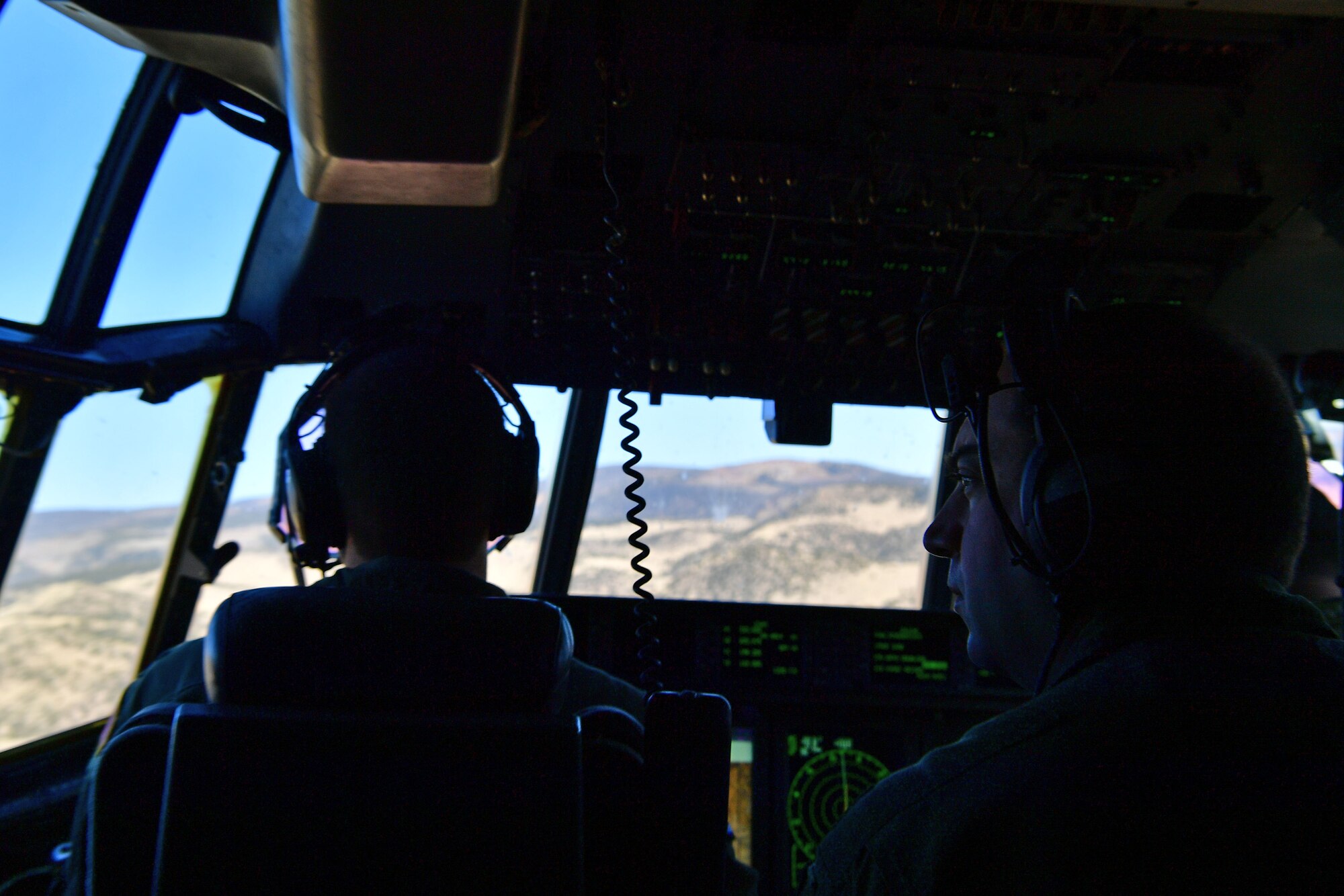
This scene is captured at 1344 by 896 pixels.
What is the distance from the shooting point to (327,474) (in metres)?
1.35

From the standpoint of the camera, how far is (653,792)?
0.82 m

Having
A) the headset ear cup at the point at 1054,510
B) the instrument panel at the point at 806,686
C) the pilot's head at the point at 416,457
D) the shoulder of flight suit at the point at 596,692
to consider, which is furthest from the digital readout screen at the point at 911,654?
the headset ear cup at the point at 1054,510

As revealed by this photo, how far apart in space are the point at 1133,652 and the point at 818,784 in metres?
1.60

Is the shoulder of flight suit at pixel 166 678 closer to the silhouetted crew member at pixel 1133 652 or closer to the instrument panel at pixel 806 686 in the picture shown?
the silhouetted crew member at pixel 1133 652

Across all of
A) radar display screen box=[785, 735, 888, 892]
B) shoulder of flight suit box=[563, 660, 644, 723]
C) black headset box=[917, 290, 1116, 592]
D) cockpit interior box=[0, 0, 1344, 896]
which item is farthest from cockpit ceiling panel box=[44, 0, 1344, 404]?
radar display screen box=[785, 735, 888, 892]

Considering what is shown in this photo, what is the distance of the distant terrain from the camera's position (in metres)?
1.94

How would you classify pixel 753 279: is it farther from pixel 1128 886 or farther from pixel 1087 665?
pixel 1128 886

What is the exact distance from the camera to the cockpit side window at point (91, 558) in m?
1.91

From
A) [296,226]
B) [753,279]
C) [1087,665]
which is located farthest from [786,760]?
[296,226]

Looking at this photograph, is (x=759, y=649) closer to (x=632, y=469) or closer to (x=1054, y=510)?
(x=632, y=469)

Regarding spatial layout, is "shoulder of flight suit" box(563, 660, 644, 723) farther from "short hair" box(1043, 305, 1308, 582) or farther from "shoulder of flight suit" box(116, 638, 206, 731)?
"short hair" box(1043, 305, 1308, 582)

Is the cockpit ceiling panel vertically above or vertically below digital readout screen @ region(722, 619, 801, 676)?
above

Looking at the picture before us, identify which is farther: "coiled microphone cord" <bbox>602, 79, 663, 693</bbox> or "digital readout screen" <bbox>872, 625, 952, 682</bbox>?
A: "digital readout screen" <bbox>872, 625, 952, 682</bbox>

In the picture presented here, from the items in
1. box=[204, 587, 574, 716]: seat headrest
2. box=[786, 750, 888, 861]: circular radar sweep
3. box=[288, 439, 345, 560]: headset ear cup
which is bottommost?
box=[786, 750, 888, 861]: circular radar sweep
